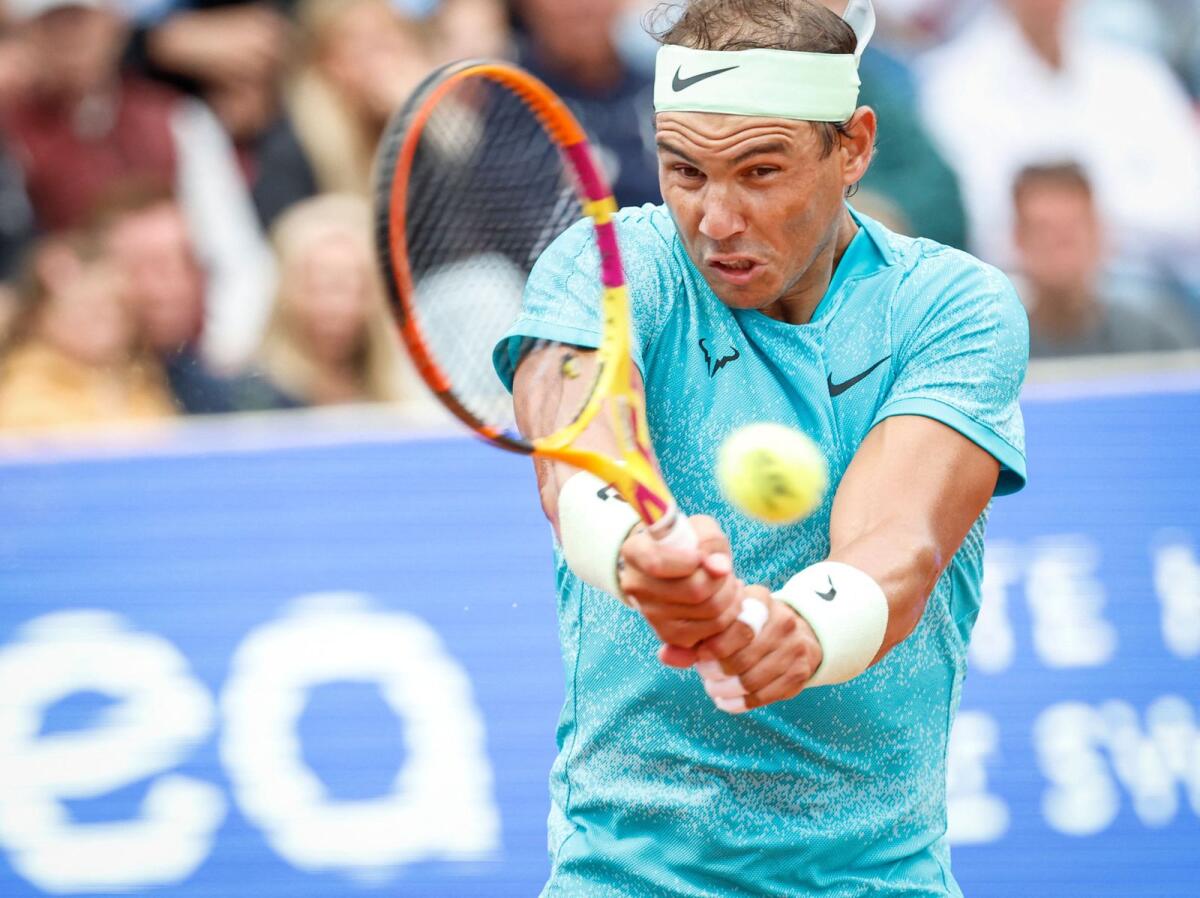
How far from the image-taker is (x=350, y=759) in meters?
5.28

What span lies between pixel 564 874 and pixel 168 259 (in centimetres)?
382

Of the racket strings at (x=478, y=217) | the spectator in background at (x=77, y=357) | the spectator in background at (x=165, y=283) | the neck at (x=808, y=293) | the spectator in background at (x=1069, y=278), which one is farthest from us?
the spectator in background at (x=1069, y=278)

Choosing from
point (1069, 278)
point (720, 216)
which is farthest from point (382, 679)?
point (1069, 278)

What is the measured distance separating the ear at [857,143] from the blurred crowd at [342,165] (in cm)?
310

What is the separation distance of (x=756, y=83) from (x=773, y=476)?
0.71 metres

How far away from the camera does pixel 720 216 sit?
2896mm

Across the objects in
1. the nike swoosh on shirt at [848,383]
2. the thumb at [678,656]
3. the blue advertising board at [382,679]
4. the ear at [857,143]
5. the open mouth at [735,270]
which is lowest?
the blue advertising board at [382,679]

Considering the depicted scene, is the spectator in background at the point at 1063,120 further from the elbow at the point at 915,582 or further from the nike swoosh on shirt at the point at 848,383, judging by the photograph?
the elbow at the point at 915,582

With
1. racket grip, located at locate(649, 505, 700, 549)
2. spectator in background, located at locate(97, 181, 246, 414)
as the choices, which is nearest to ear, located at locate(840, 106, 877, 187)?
racket grip, located at locate(649, 505, 700, 549)

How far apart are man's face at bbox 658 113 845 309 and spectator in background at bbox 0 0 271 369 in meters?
3.86

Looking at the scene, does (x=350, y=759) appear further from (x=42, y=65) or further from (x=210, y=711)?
(x=42, y=65)

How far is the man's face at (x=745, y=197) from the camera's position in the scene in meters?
2.91

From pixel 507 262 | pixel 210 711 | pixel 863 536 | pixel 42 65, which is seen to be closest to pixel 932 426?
pixel 863 536

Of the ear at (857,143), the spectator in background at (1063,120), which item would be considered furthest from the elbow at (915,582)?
the spectator in background at (1063,120)
